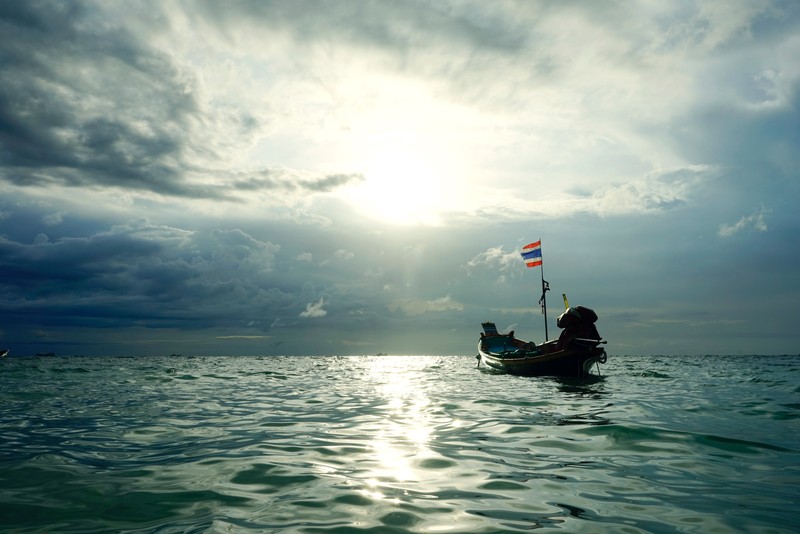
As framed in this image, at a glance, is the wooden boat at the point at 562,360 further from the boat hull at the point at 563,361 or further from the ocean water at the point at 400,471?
the ocean water at the point at 400,471

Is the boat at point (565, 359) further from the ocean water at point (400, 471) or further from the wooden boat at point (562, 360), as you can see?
the ocean water at point (400, 471)

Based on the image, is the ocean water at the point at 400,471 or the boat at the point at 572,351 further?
the boat at the point at 572,351

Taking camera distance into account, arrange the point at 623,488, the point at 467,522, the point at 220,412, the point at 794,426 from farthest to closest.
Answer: the point at 220,412
the point at 794,426
the point at 623,488
the point at 467,522

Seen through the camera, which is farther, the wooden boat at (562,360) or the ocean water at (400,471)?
the wooden boat at (562,360)

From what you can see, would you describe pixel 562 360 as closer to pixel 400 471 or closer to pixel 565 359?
pixel 565 359

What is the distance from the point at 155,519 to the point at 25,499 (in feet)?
7.46

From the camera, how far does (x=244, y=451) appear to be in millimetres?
9422

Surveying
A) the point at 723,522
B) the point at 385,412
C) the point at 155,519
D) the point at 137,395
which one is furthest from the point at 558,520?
the point at 137,395

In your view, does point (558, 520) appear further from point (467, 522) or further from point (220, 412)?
point (220, 412)

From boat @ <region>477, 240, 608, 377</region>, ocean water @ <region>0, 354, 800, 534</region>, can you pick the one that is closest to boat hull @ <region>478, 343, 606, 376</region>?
boat @ <region>477, 240, 608, 377</region>

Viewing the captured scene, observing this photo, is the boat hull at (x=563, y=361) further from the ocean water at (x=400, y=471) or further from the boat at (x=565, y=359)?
the ocean water at (x=400, y=471)

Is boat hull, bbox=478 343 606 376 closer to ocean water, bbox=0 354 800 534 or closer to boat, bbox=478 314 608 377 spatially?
boat, bbox=478 314 608 377

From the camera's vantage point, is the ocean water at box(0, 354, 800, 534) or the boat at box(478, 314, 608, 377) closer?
the ocean water at box(0, 354, 800, 534)

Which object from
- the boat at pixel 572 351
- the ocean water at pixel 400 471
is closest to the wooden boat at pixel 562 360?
the boat at pixel 572 351
